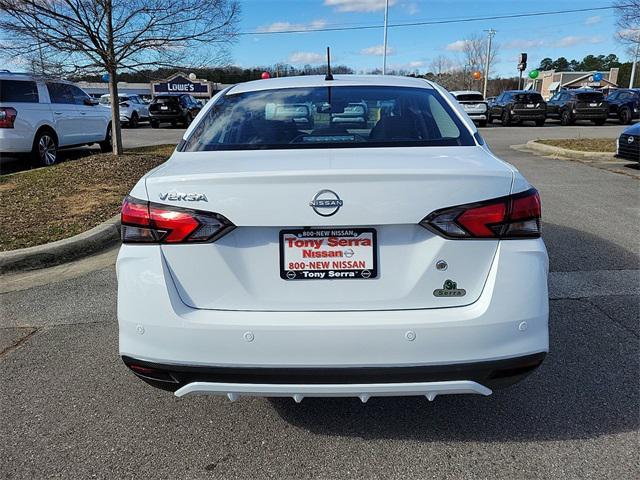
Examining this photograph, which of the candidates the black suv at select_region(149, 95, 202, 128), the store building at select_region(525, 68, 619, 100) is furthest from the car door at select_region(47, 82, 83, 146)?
the store building at select_region(525, 68, 619, 100)

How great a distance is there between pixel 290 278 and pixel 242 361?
388 millimetres

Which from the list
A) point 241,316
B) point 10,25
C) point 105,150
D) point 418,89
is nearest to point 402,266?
point 241,316

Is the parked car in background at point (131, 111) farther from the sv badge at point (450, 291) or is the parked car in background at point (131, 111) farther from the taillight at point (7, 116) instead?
the sv badge at point (450, 291)

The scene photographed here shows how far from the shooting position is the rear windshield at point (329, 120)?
2.81 metres

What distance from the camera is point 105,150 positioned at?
1409 cm

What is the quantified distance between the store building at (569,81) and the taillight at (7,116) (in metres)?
51.7

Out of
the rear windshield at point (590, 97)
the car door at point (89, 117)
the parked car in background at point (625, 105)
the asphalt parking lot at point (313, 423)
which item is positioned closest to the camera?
the asphalt parking lot at point (313, 423)

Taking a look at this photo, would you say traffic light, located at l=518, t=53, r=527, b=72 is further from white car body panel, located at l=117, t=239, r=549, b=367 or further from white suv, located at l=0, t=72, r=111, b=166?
white car body panel, located at l=117, t=239, r=549, b=367

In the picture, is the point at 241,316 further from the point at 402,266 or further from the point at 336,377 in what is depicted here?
the point at 402,266

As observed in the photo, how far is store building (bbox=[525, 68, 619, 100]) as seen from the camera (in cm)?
5490

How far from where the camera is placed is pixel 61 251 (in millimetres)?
5309

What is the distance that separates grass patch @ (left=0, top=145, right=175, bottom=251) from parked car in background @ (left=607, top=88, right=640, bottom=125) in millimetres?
23888

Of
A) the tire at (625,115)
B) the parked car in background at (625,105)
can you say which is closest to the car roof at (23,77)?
the parked car in background at (625,105)

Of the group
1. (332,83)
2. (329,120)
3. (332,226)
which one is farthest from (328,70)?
(332,226)
